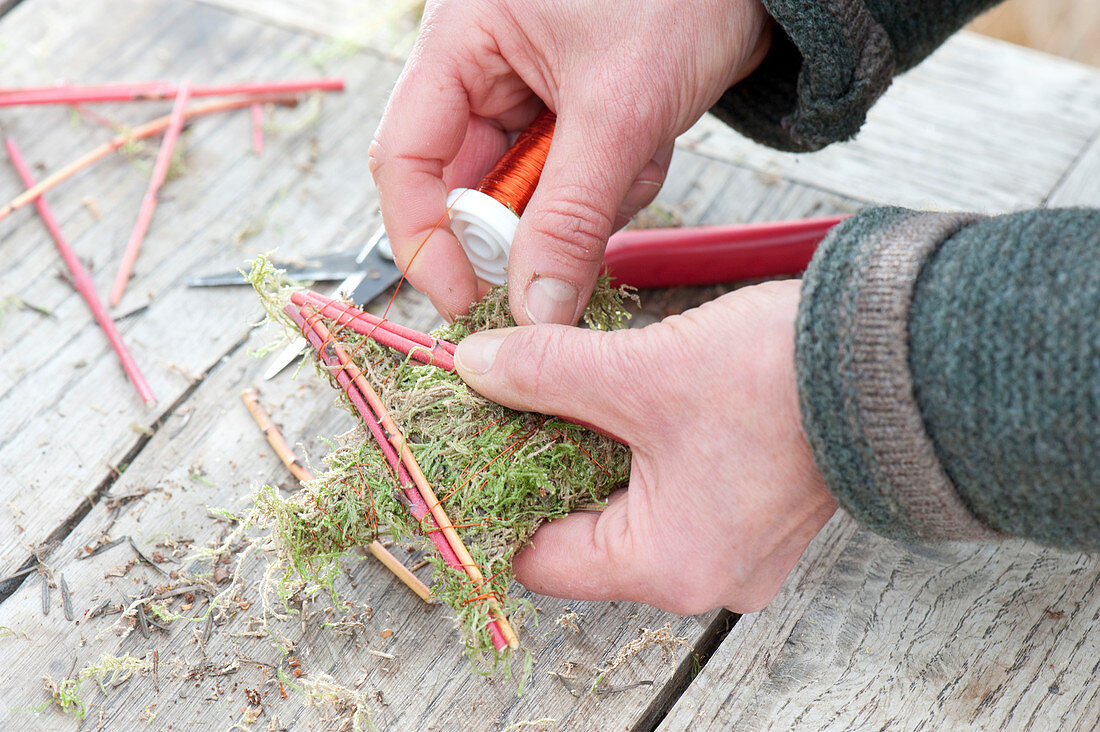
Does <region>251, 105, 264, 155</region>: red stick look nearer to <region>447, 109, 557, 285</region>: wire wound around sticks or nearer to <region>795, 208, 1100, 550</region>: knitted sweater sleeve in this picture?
<region>447, 109, 557, 285</region>: wire wound around sticks

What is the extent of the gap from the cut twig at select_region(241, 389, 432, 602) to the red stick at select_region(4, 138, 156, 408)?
0.21 meters

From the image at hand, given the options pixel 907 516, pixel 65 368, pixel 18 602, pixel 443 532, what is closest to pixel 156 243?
pixel 65 368

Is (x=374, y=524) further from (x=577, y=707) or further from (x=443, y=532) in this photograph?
(x=577, y=707)

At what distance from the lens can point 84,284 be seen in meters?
1.82

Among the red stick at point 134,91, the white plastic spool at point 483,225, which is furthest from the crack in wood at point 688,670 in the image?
the red stick at point 134,91

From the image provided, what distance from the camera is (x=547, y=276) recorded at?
139 centimetres

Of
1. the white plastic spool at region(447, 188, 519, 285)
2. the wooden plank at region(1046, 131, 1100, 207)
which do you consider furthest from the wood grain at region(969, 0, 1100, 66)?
the white plastic spool at region(447, 188, 519, 285)

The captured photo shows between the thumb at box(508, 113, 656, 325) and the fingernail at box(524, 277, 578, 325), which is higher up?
the thumb at box(508, 113, 656, 325)

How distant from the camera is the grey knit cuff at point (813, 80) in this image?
59.3 inches

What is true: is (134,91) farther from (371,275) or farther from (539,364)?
(539,364)

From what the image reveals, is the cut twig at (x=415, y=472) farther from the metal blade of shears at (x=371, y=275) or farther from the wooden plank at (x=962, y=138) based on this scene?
the wooden plank at (x=962, y=138)

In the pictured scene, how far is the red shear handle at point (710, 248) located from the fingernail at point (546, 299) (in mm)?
352

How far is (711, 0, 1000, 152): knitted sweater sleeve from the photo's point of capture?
1.51 meters

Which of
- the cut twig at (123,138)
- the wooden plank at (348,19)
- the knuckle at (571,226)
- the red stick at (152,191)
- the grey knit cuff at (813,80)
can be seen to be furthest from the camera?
the wooden plank at (348,19)
